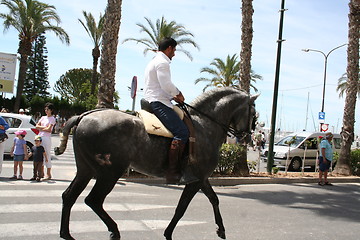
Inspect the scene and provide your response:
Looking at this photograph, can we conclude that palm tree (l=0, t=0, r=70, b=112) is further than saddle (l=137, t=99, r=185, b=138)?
Yes

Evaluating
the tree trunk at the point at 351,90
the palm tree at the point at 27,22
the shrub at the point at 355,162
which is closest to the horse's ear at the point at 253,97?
the tree trunk at the point at 351,90

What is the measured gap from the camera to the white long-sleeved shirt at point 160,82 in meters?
4.58

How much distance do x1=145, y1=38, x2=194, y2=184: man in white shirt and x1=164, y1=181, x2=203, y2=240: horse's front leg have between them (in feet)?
0.79

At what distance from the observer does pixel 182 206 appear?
473 centimetres

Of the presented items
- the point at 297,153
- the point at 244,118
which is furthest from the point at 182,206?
the point at 297,153

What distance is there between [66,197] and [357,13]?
16260 mm

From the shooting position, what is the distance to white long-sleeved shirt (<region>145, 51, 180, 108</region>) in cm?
458

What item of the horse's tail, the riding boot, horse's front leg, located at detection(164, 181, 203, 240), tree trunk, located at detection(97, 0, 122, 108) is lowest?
A: horse's front leg, located at detection(164, 181, 203, 240)

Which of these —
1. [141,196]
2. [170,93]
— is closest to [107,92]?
[141,196]

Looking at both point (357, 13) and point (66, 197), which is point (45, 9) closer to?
point (357, 13)

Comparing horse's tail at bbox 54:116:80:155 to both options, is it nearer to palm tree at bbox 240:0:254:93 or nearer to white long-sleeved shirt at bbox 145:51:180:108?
white long-sleeved shirt at bbox 145:51:180:108

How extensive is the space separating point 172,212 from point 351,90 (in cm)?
1249

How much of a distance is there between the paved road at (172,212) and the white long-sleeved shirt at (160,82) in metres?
2.21

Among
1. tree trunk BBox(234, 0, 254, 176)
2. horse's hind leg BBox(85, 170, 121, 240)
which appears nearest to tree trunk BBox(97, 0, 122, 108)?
tree trunk BBox(234, 0, 254, 176)
